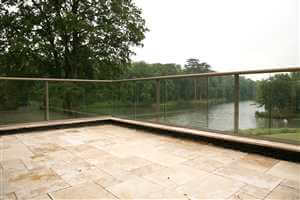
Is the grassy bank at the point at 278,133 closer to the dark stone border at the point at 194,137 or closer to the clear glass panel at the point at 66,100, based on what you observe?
the dark stone border at the point at 194,137

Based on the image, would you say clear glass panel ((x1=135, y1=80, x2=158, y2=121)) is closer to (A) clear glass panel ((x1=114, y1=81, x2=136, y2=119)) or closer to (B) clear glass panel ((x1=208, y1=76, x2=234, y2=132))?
(A) clear glass panel ((x1=114, y1=81, x2=136, y2=119))

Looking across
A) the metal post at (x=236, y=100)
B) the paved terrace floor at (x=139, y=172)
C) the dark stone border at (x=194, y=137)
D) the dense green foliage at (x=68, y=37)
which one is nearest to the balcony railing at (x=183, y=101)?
the metal post at (x=236, y=100)

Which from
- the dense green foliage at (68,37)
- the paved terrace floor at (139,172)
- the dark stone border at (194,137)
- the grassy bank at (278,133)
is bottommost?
the paved terrace floor at (139,172)

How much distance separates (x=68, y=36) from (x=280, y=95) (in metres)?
8.19

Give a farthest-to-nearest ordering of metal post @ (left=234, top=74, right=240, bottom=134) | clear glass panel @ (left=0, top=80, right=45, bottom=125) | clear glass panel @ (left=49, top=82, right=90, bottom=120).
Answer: clear glass panel @ (left=49, top=82, right=90, bottom=120), clear glass panel @ (left=0, top=80, right=45, bottom=125), metal post @ (left=234, top=74, right=240, bottom=134)

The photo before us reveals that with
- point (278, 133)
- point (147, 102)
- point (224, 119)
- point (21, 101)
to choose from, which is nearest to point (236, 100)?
point (224, 119)

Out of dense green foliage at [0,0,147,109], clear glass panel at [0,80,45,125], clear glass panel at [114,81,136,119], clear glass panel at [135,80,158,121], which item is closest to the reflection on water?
clear glass panel at [135,80,158,121]

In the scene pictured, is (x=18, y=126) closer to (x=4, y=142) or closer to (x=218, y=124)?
(x=4, y=142)

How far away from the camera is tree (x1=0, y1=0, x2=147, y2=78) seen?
24.6 feet

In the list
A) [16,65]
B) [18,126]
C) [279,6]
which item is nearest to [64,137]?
[18,126]

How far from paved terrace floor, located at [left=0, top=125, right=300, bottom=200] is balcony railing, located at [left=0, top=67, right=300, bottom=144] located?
19.4 inches

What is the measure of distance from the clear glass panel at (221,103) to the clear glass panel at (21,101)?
3.51m

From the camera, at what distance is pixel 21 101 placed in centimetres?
420

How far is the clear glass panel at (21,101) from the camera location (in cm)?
381
